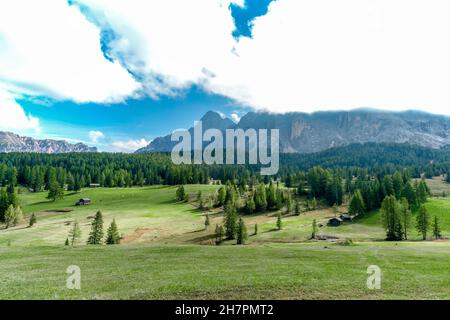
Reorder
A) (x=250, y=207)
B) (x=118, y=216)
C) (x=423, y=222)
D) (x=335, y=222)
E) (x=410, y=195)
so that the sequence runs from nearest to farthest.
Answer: (x=423, y=222)
(x=335, y=222)
(x=410, y=195)
(x=118, y=216)
(x=250, y=207)

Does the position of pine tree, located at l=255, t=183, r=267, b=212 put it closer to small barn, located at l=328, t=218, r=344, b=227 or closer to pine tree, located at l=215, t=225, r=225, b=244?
small barn, located at l=328, t=218, r=344, b=227

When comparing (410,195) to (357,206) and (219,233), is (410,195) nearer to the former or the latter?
(357,206)

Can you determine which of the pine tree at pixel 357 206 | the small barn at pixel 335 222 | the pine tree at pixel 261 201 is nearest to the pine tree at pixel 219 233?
the small barn at pixel 335 222

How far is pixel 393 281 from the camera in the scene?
98.3ft

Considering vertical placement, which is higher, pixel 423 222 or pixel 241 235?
pixel 423 222

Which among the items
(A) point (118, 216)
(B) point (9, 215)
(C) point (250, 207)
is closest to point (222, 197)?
(C) point (250, 207)

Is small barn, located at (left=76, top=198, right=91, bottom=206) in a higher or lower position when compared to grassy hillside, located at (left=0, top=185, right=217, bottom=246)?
higher

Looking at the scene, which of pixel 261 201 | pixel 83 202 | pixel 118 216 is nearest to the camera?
pixel 118 216

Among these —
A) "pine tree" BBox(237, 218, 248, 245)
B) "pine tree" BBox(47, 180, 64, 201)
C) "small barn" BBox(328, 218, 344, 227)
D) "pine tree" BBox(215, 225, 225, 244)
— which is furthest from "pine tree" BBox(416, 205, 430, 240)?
"pine tree" BBox(47, 180, 64, 201)

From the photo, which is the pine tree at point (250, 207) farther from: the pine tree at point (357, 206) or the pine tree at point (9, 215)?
the pine tree at point (9, 215)
